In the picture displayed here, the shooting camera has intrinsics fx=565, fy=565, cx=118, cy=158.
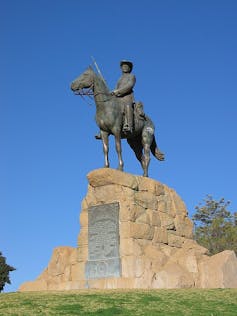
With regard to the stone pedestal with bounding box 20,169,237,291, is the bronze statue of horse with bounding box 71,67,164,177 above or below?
above

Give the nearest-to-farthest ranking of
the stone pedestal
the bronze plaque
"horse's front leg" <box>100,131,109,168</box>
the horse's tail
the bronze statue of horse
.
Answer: the stone pedestal, the bronze plaque, the bronze statue of horse, "horse's front leg" <box>100,131,109,168</box>, the horse's tail

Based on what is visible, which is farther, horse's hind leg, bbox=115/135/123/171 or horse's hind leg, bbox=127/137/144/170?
horse's hind leg, bbox=127/137/144/170

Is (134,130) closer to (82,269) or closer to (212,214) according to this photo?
(82,269)

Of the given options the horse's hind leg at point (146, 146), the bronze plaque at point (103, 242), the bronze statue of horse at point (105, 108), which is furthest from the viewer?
the horse's hind leg at point (146, 146)

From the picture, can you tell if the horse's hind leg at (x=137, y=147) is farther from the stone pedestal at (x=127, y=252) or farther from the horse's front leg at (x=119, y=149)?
the horse's front leg at (x=119, y=149)

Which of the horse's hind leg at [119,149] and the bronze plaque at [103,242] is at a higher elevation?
the horse's hind leg at [119,149]

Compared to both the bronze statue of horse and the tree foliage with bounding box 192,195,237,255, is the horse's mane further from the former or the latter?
the tree foliage with bounding box 192,195,237,255

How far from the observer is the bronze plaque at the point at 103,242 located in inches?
639

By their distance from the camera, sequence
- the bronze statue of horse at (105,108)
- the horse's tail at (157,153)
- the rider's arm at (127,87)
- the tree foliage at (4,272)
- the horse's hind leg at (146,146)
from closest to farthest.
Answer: the bronze statue of horse at (105,108) < the rider's arm at (127,87) < the horse's hind leg at (146,146) < the horse's tail at (157,153) < the tree foliage at (4,272)

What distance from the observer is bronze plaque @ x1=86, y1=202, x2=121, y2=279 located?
16.2 metres

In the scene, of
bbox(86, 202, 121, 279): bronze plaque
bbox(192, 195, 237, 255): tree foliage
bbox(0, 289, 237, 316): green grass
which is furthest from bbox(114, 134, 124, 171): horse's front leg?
bbox(192, 195, 237, 255): tree foliage

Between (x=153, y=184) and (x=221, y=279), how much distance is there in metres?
3.85

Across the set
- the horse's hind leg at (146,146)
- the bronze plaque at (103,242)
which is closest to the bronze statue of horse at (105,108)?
the horse's hind leg at (146,146)

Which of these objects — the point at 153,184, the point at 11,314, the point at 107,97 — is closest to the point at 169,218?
the point at 153,184
